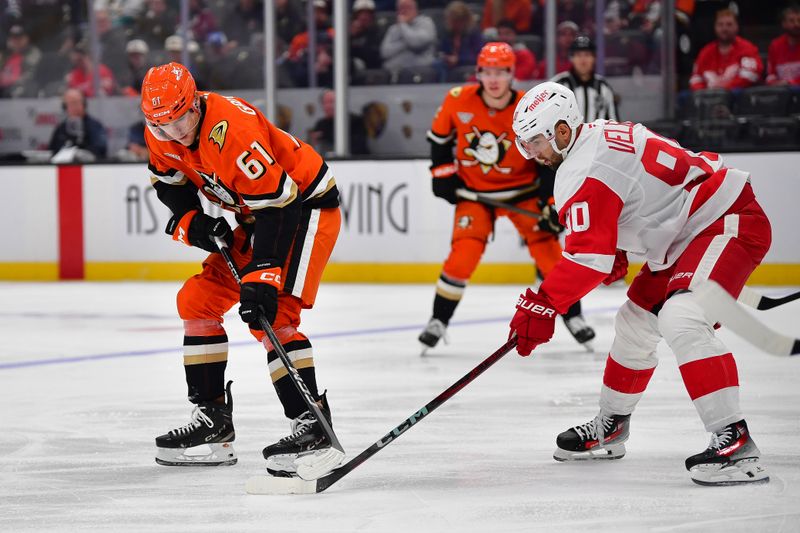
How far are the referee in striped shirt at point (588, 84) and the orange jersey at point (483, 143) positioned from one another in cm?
153

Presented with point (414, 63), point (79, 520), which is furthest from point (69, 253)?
point (79, 520)

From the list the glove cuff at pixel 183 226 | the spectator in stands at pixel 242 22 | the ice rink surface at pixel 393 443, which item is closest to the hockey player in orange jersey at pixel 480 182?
the ice rink surface at pixel 393 443

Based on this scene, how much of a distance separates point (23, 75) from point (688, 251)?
8522 millimetres

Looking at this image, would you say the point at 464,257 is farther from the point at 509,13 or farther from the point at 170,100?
the point at 509,13

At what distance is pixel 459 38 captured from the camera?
9.48 meters

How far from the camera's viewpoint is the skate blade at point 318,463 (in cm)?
297

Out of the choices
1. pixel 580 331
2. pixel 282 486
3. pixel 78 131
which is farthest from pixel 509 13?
pixel 282 486

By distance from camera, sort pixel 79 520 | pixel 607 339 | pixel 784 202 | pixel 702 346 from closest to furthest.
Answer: pixel 79 520
pixel 702 346
pixel 607 339
pixel 784 202

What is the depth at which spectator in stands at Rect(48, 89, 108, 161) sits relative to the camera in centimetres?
1010

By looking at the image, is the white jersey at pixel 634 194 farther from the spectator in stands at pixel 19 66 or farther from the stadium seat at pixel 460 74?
the spectator in stands at pixel 19 66

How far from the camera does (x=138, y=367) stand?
5.19m

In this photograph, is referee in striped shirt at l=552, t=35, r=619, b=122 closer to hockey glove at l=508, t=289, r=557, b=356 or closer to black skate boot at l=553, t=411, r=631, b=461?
black skate boot at l=553, t=411, r=631, b=461

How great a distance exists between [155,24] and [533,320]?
26.1ft

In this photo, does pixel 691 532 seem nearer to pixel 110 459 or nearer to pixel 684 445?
pixel 684 445
